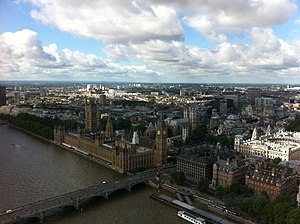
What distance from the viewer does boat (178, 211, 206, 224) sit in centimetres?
2967

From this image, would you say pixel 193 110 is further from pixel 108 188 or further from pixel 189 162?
pixel 108 188

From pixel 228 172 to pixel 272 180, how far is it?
5.17 meters

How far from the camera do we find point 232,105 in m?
132

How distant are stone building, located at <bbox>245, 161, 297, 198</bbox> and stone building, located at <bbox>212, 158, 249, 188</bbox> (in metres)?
1.42

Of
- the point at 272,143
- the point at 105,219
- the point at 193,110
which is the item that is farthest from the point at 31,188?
the point at 193,110

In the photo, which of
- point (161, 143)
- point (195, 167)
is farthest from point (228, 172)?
point (161, 143)

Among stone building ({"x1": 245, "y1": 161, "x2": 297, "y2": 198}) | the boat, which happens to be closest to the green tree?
stone building ({"x1": 245, "y1": 161, "x2": 297, "y2": 198})

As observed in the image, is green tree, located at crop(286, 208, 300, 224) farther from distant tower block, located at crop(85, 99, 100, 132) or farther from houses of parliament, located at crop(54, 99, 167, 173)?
distant tower block, located at crop(85, 99, 100, 132)

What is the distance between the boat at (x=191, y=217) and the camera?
2967cm

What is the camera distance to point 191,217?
30.4 metres

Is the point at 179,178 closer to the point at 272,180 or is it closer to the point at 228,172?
the point at 228,172

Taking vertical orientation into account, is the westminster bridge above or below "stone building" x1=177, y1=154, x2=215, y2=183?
below

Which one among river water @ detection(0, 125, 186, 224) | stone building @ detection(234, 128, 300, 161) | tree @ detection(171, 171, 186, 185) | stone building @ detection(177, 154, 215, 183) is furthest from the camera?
stone building @ detection(234, 128, 300, 161)

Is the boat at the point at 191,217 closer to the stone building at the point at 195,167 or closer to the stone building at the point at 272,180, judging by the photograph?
the stone building at the point at 272,180
